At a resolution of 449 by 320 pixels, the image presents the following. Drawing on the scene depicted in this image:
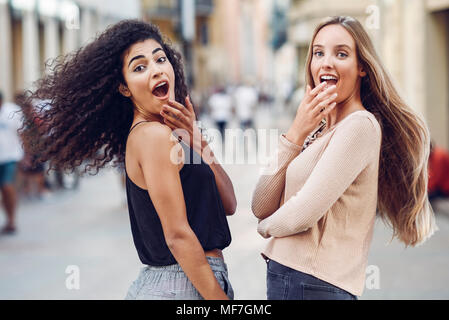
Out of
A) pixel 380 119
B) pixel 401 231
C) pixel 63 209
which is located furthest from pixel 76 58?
pixel 63 209

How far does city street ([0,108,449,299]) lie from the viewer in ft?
20.0

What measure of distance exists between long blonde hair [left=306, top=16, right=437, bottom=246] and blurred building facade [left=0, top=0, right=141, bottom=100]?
10.3 metres

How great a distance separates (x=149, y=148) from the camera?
2.23 metres

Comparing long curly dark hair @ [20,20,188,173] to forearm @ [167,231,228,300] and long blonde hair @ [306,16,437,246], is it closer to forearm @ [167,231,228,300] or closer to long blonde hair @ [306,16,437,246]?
forearm @ [167,231,228,300]

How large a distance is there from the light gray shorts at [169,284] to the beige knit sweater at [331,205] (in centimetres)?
20

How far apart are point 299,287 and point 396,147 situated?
0.65 meters

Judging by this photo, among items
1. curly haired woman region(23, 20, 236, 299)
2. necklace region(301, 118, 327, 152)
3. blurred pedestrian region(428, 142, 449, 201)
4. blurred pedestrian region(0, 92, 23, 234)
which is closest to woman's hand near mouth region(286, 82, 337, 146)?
necklace region(301, 118, 327, 152)

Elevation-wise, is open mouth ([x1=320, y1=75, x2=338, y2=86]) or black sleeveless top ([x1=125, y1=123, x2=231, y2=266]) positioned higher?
open mouth ([x1=320, y1=75, x2=338, y2=86])

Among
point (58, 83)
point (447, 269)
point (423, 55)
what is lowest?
point (447, 269)

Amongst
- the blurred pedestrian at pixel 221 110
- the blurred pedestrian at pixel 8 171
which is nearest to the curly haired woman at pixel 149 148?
the blurred pedestrian at pixel 8 171

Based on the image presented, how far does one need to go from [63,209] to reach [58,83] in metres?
8.85

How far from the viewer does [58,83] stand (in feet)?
8.24

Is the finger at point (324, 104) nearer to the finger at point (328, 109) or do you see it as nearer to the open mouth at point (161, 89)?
the finger at point (328, 109)
